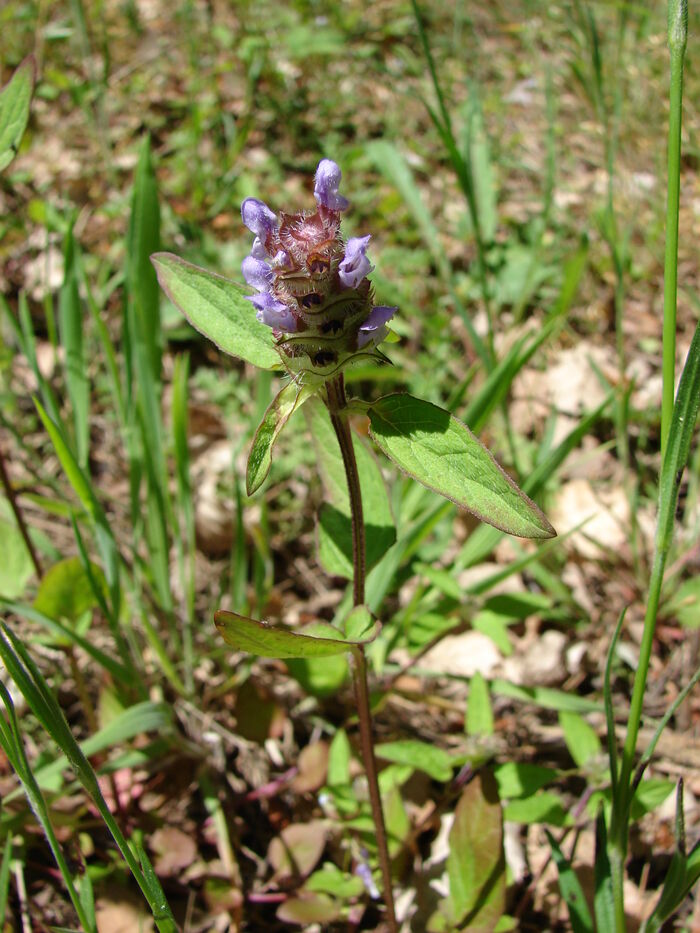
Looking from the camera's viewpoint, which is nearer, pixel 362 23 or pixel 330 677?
pixel 330 677

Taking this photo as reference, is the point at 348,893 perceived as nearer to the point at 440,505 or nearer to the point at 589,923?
the point at 589,923

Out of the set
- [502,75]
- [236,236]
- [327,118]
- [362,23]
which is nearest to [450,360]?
[236,236]

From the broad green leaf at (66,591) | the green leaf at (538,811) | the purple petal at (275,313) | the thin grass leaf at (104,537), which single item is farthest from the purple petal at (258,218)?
the green leaf at (538,811)

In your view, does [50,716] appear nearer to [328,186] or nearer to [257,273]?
[257,273]

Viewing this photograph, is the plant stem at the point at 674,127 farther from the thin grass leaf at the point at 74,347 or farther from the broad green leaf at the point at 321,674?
the thin grass leaf at the point at 74,347

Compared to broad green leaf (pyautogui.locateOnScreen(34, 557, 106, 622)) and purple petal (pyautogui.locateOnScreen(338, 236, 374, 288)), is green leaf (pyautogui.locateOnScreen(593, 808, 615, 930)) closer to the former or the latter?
purple petal (pyautogui.locateOnScreen(338, 236, 374, 288))

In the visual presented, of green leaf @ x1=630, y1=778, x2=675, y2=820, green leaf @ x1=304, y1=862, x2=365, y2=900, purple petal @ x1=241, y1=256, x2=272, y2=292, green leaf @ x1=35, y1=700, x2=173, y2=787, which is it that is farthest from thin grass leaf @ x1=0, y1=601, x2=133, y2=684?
green leaf @ x1=630, y1=778, x2=675, y2=820
